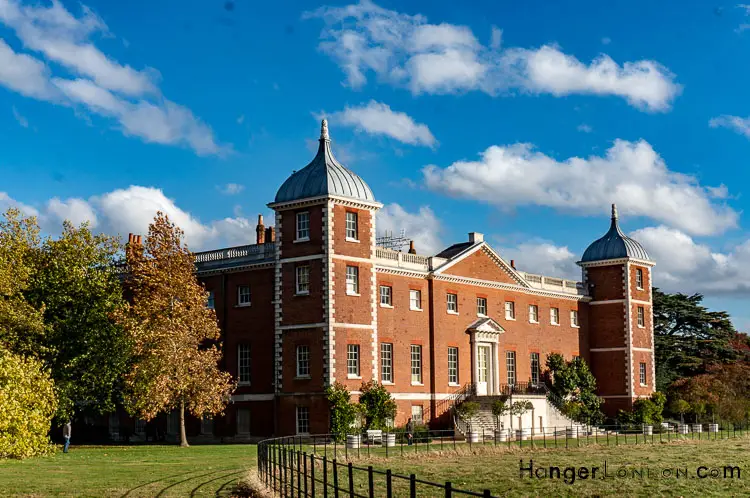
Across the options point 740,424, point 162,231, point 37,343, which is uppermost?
point 162,231

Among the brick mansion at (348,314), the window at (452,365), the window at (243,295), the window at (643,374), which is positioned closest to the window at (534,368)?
the brick mansion at (348,314)

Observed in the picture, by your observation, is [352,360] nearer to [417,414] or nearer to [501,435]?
[417,414]

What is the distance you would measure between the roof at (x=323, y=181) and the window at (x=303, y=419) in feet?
36.2

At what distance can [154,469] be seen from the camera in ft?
118

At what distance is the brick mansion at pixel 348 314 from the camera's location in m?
54.5

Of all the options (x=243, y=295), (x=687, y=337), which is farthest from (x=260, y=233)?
(x=687, y=337)

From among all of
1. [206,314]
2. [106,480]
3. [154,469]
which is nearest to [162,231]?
[206,314]

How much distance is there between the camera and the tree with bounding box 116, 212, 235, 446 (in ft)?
169

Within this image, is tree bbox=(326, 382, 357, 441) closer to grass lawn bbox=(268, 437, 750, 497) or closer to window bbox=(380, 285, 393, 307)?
grass lawn bbox=(268, 437, 750, 497)

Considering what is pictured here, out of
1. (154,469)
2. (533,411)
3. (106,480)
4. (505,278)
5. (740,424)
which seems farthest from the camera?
(740,424)

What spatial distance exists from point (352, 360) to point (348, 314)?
245cm

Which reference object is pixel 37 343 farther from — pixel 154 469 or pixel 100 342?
pixel 154 469

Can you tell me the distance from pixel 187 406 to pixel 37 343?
8355mm

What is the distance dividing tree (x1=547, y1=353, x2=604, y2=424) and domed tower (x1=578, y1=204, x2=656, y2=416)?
11.1ft
